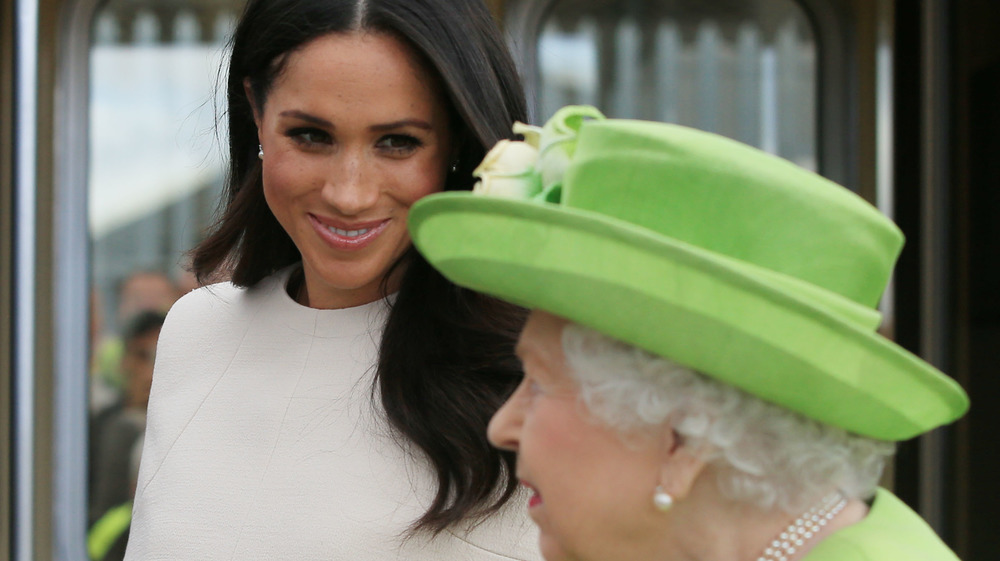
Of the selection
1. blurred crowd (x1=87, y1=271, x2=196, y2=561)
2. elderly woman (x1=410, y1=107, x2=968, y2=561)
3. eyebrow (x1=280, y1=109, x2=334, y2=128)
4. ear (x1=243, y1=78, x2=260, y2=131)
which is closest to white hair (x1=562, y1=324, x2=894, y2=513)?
elderly woman (x1=410, y1=107, x2=968, y2=561)

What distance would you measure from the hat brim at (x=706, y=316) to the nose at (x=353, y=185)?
470 millimetres

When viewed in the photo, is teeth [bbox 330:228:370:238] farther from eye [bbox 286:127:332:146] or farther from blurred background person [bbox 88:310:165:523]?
blurred background person [bbox 88:310:165:523]

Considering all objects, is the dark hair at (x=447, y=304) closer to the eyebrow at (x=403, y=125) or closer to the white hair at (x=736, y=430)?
the eyebrow at (x=403, y=125)

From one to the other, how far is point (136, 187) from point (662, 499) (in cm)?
292

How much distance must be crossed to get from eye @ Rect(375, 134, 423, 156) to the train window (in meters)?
2.19

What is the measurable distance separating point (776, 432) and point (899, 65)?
2.54 m

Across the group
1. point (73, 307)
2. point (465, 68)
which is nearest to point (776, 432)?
point (465, 68)

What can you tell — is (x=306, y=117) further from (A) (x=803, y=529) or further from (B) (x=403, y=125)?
(A) (x=803, y=529)

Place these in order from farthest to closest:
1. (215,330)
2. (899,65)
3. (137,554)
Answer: (899,65) < (215,330) < (137,554)

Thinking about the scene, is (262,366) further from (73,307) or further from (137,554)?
(73,307)

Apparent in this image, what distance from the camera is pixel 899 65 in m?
3.29

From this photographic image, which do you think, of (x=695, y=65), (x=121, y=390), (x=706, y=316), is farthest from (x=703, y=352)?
(x=121, y=390)

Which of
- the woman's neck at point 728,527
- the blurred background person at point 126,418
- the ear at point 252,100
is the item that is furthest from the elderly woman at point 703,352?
the blurred background person at point 126,418

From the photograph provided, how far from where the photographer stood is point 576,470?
109 cm
